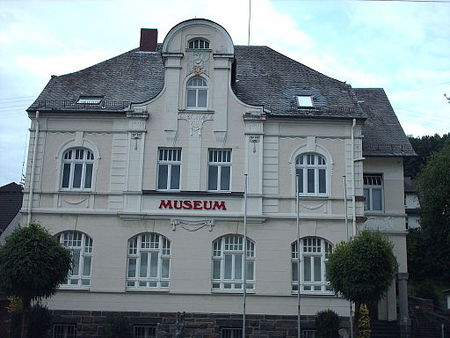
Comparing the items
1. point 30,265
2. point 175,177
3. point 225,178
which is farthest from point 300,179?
point 30,265

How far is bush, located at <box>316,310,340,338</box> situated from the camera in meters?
23.9

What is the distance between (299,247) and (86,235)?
362 inches

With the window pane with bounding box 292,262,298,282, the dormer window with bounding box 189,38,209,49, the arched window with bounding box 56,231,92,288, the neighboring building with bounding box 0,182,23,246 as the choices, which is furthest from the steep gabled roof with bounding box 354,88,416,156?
the neighboring building with bounding box 0,182,23,246

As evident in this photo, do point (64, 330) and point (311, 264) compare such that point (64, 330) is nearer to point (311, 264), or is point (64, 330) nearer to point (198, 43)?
point (311, 264)

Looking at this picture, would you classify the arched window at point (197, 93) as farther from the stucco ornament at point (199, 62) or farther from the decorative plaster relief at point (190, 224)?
the decorative plaster relief at point (190, 224)

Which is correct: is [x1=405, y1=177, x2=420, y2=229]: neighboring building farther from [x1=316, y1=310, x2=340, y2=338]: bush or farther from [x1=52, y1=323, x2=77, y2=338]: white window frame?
[x1=52, y1=323, x2=77, y2=338]: white window frame

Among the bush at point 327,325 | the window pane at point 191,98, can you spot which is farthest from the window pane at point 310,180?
the window pane at point 191,98

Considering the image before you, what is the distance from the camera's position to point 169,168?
2647cm

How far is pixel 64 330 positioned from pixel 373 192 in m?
16.2

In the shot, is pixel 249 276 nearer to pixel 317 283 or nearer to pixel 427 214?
pixel 317 283

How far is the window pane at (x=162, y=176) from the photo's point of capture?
86.2 ft

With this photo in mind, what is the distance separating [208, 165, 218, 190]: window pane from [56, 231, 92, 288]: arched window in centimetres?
572

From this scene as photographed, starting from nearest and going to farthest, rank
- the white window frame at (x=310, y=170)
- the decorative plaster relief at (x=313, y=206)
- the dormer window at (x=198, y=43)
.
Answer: the decorative plaster relief at (x=313, y=206) < the white window frame at (x=310, y=170) < the dormer window at (x=198, y=43)

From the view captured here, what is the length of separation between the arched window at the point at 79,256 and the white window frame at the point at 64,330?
1653 mm
